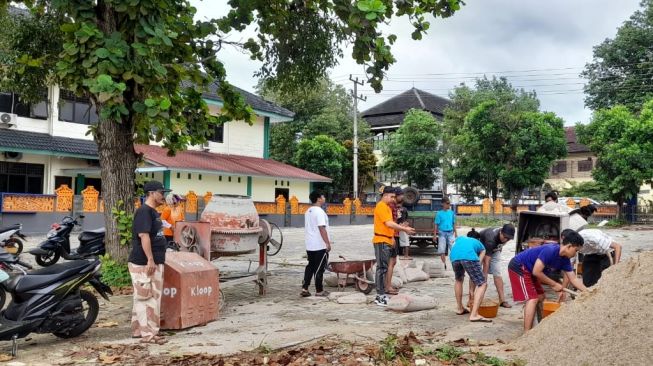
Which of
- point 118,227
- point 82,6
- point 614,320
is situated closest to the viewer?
point 614,320

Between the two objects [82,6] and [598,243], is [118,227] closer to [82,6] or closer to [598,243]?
[82,6]

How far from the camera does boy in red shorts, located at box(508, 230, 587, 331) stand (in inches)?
234

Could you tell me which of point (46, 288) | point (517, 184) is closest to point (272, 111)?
point (517, 184)

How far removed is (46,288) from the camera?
19.6 ft

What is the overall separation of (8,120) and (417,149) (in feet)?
84.2

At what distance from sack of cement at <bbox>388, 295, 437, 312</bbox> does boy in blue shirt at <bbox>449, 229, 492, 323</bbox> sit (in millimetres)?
465

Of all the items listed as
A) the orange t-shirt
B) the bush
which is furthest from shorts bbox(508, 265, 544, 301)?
the bush

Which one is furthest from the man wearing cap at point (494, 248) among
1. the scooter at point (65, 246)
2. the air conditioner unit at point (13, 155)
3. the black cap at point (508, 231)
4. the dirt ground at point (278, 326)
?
the air conditioner unit at point (13, 155)

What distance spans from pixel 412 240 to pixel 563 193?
27862mm

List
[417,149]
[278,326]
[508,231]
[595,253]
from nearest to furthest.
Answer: [278,326], [508,231], [595,253], [417,149]

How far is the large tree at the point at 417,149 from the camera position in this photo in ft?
128

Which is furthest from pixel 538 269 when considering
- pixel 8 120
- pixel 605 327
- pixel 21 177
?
pixel 21 177

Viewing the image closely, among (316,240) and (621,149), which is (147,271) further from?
(621,149)

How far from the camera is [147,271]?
20.8ft
